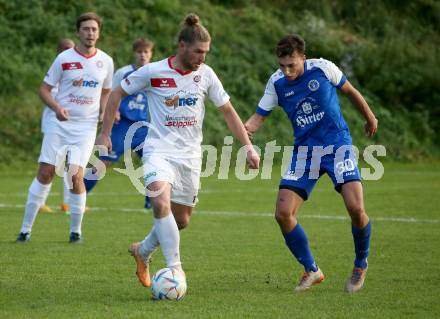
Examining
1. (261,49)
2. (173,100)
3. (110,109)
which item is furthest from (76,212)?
(261,49)

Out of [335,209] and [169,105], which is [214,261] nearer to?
[169,105]

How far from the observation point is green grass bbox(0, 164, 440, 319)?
6621 millimetres

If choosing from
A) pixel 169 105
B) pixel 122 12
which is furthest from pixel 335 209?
pixel 122 12

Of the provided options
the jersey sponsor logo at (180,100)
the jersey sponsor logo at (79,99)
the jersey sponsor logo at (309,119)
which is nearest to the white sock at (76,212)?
the jersey sponsor logo at (79,99)

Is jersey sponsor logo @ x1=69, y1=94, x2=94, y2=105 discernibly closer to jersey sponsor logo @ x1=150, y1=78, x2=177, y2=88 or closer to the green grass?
the green grass

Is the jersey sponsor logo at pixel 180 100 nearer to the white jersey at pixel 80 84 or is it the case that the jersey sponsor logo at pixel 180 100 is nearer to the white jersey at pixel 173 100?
the white jersey at pixel 173 100

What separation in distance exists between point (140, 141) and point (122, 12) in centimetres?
1341

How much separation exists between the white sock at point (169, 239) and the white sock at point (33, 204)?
3512 mm

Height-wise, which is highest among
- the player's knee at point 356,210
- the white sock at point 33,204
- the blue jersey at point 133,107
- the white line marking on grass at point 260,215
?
the player's knee at point 356,210

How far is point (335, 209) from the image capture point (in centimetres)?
1409

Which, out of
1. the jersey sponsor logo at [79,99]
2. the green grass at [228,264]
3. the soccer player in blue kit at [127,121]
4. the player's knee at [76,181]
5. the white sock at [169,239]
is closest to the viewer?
the green grass at [228,264]

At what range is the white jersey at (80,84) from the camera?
411 inches

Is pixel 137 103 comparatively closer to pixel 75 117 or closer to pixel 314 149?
pixel 75 117

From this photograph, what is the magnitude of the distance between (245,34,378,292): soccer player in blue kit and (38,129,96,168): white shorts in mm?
3351
